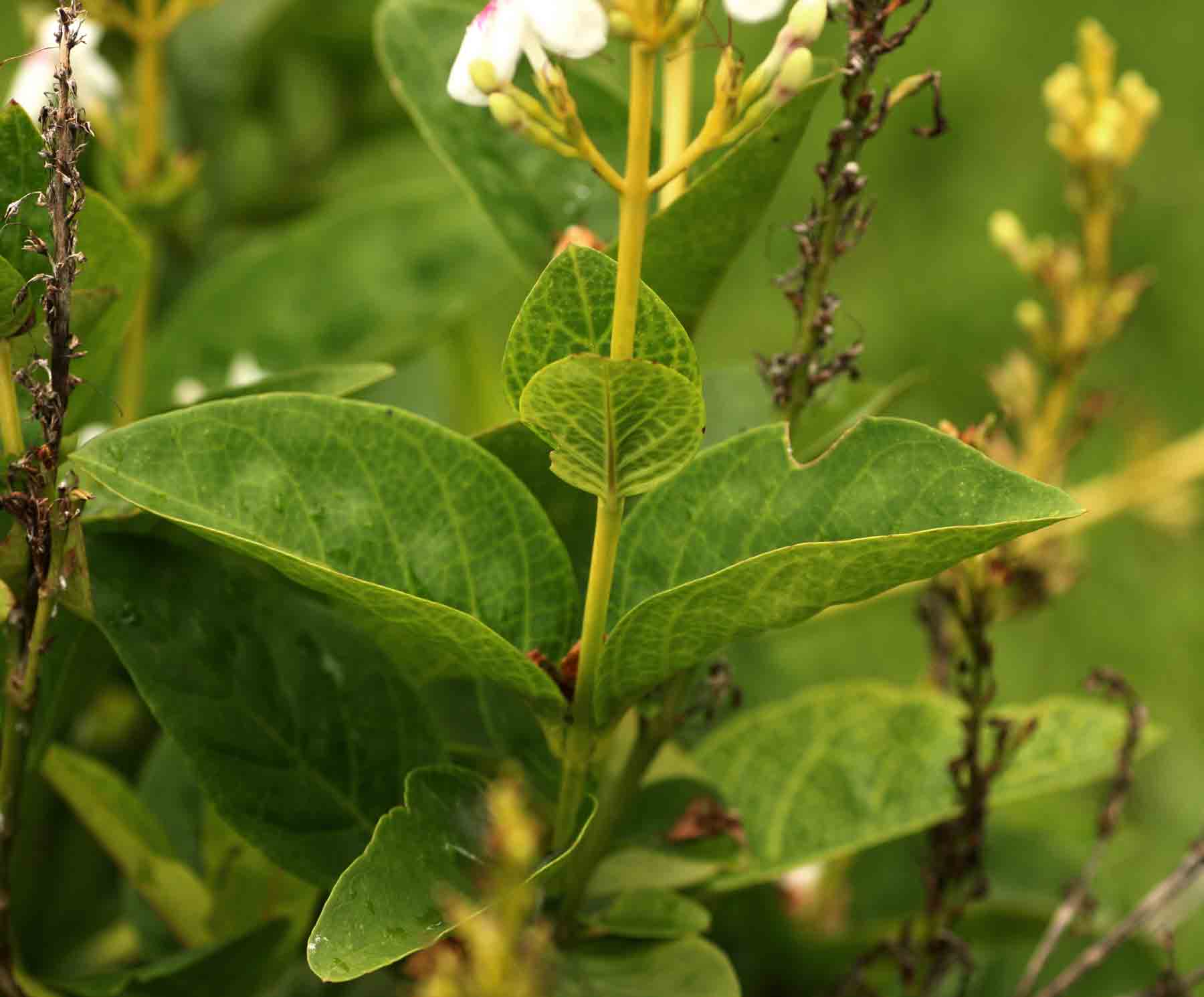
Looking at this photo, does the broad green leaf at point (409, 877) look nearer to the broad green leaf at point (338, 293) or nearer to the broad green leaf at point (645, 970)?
the broad green leaf at point (645, 970)

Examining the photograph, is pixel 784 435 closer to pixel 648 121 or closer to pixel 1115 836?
pixel 648 121

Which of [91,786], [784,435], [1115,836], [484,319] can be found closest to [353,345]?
[91,786]

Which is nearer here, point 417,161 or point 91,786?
point 91,786

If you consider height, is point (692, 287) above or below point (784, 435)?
above

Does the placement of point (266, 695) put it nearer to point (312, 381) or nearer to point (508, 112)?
point (312, 381)

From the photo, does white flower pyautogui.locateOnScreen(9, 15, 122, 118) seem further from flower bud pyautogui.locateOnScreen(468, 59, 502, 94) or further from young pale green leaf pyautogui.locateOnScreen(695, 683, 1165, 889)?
young pale green leaf pyautogui.locateOnScreen(695, 683, 1165, 889)

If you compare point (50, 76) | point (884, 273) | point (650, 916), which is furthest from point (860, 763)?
point (884, 273)
